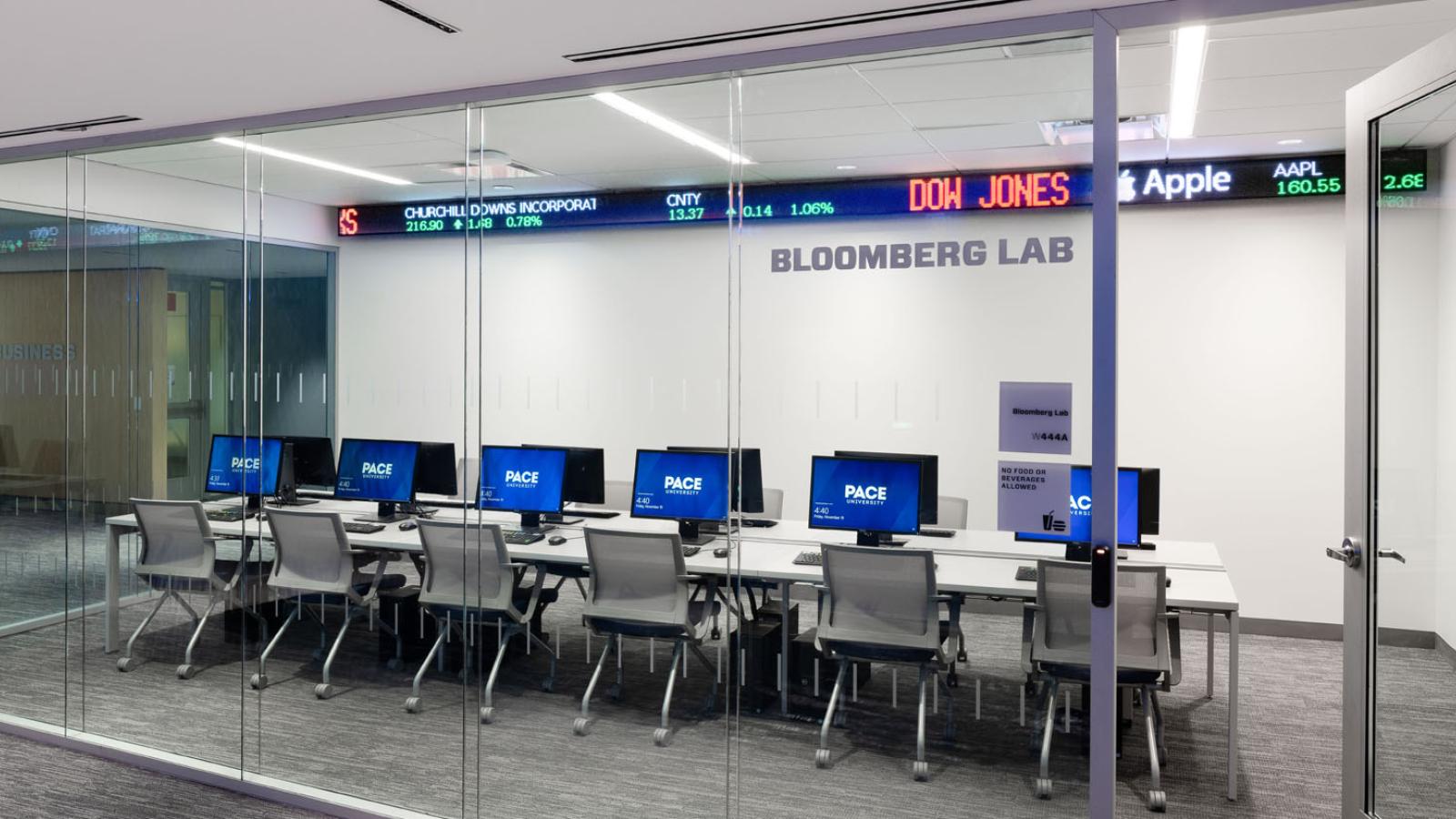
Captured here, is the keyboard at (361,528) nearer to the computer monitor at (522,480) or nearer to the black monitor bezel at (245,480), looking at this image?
the black monitor bezel at (245,480)

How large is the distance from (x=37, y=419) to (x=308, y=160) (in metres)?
2.32

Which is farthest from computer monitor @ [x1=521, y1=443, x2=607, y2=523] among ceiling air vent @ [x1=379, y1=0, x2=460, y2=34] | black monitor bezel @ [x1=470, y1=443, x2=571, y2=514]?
ceiling air vent @ [x1=379, y1=0, x2=460, y2=34]

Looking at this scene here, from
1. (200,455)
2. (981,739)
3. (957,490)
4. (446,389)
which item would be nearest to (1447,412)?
(957,490)

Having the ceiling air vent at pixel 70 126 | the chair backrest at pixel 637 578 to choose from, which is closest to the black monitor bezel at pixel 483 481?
the chair backrest at pixel 637 578

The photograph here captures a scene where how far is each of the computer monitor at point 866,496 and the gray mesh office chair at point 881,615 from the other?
80mm

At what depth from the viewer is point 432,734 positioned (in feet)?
13.4

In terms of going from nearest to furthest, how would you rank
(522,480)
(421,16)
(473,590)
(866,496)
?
(421,16) → (866,496) → (522,480) → (473,590)

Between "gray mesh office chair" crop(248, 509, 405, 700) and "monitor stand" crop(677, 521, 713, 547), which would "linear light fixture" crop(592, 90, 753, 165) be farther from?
"gray mesh office chair" crop(248, 509, 405, 700)

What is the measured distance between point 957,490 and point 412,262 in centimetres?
235

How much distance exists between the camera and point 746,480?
3.51 metres

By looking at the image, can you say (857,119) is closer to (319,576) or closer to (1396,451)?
(1396,451)

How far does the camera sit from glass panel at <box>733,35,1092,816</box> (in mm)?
3127

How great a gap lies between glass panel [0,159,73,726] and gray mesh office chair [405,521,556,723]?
2341 mm

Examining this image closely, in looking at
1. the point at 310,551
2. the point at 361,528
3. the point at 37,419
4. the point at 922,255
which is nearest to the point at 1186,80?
the point at 922,255
